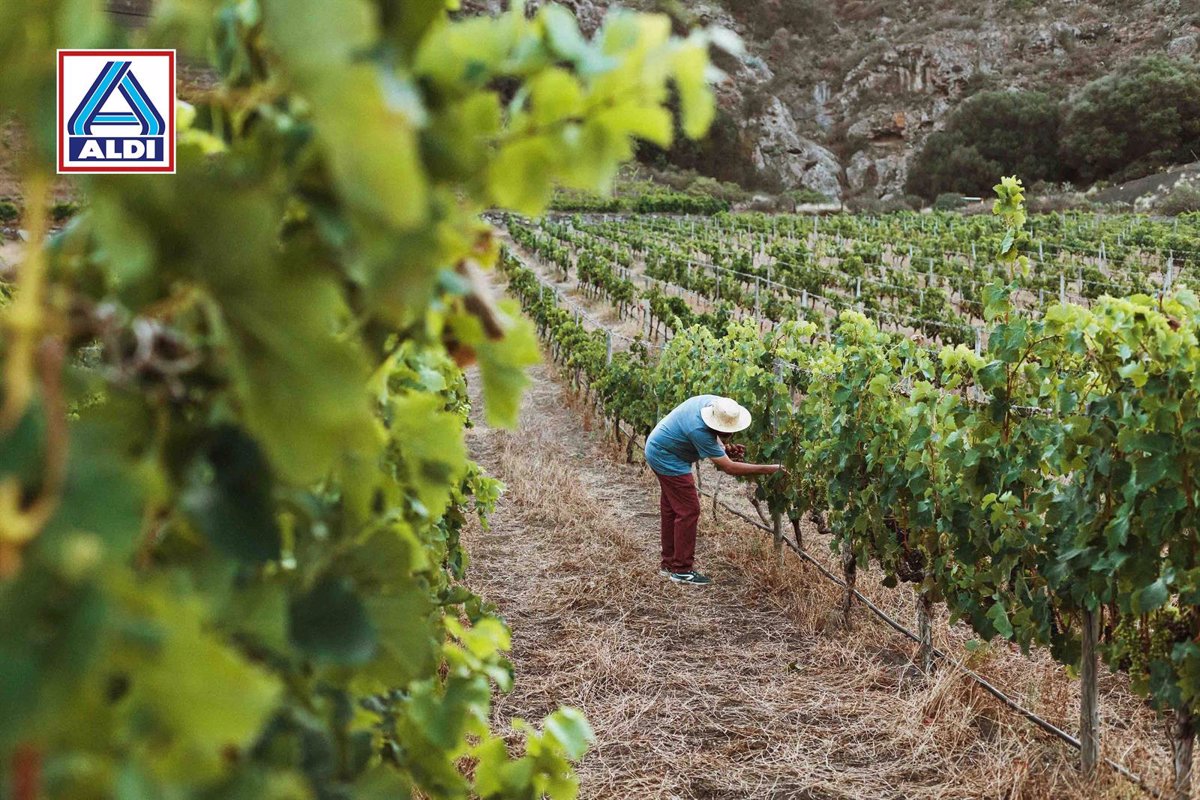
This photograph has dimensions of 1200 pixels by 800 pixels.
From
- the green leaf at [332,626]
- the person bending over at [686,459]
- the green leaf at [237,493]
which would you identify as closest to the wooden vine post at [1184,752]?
the person bending over at [686,459]

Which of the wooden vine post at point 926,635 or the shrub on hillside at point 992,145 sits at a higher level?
the shrub on hillside at point 992,145

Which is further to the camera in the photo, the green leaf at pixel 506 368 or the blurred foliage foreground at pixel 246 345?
the green leaf at pixel 506 368

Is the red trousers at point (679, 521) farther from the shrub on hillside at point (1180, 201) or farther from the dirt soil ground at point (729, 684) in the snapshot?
the shrub on hillside at point (1180, 201)

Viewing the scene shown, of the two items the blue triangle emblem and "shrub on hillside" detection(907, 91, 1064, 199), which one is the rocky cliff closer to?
"shrub on hillside" detection(907, 91, 1064, 199)

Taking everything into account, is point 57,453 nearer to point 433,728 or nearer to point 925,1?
point 433,728

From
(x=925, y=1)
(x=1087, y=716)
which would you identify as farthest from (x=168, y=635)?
(x=925, y=1)

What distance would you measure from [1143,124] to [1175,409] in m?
57.0

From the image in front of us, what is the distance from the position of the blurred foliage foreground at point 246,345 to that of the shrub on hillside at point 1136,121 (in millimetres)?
58927

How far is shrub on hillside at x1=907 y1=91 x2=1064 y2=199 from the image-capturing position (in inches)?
2167

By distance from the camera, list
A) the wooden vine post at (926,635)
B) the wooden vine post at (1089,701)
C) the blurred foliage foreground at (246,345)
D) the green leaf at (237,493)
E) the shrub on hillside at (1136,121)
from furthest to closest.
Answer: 1. the shrub on hillside at (1136,121)
2. the wooden vine post at (926,635)
3. the wooden vine post at (1089,701)
4. the green leaf at (237,493)
5. the blurred foliage foreground at (246,345)

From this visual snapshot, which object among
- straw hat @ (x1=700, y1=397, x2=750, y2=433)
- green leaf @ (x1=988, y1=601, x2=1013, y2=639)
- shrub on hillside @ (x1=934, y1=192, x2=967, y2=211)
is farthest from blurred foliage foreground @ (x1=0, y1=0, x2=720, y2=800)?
shrub on hillside @ (x1=934, y1=192, x2=967, y2=211)

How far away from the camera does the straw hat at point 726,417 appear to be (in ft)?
19.0

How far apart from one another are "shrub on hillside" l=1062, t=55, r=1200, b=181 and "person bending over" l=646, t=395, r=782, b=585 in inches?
2132

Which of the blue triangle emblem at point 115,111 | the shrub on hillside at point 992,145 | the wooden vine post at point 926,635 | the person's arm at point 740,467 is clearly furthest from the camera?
the shrub on hillside at point 992,145
